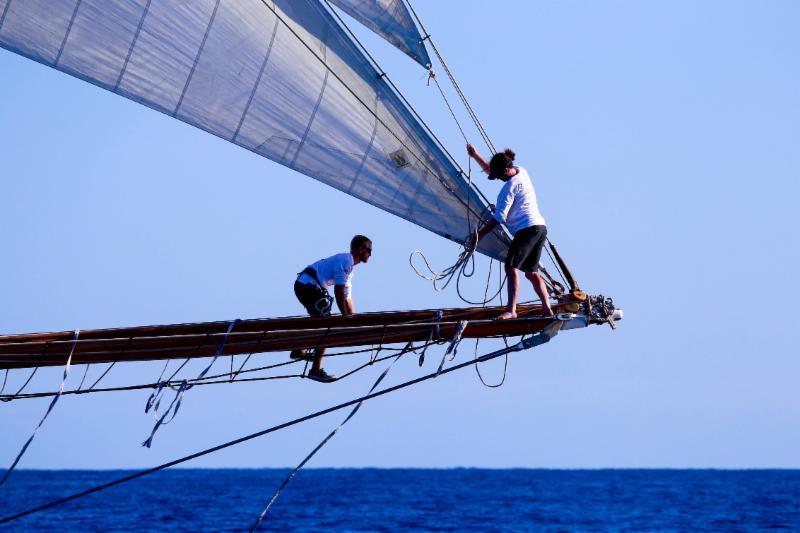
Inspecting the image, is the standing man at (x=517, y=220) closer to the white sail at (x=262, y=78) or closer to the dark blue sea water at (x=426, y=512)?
the white sail at (x=262, y=78)

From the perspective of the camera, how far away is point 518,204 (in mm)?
16391

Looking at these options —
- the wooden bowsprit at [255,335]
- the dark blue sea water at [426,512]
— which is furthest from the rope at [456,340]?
the dark blue sea water at [426,512]

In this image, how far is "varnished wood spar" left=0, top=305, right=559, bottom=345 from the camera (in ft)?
52.0

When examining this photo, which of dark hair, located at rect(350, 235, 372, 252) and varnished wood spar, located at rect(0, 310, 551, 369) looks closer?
varnished wood spar, located at rect(0, 310, 551, 369)

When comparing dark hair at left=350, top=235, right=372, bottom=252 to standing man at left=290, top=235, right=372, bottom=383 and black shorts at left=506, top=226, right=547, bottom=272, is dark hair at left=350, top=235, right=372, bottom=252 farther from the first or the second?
black shorts at left=506, top=226, right=547, bottom=272

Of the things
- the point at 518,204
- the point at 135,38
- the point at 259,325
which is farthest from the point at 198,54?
the point at 518,204

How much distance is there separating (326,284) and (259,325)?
116 centimetres

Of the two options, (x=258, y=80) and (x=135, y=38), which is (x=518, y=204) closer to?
(x=258, y=80)

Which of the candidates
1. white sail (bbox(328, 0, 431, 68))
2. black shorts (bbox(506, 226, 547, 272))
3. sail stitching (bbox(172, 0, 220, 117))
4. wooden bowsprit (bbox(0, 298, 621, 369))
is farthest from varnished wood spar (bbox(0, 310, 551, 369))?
white sail (bbox(328, 0, 431, 68))

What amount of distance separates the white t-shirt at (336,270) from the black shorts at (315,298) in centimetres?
10

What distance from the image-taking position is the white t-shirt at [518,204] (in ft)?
53.4

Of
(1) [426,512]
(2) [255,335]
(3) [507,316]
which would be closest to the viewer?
(2) [255,335]

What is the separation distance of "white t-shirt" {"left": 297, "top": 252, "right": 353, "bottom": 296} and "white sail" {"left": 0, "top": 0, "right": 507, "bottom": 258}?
87cm

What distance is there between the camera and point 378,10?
53.7 feet
